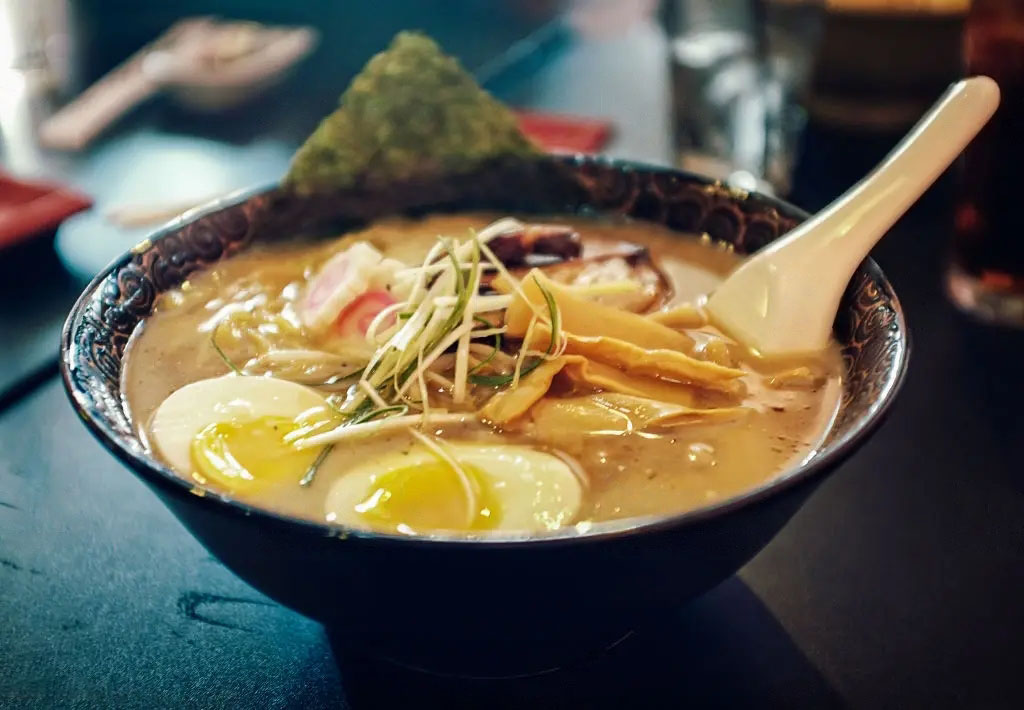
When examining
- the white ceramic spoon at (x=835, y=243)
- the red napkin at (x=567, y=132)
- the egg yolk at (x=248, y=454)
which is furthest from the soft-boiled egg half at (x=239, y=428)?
the red napkin at (x=567, y=132)

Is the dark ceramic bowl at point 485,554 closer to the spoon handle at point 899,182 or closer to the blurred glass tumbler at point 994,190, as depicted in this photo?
the spoon handle at point 899,182

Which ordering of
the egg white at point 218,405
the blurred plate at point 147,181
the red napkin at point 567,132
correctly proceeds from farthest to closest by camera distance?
1. the red napkin at point 567,132
2. the blurred plate at point 147,181
3. the egg white at point 218,405

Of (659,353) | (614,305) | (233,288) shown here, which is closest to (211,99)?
(233,288)

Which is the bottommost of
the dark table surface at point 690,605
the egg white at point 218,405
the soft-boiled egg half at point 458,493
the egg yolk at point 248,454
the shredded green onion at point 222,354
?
the dark table surface at point 690,605

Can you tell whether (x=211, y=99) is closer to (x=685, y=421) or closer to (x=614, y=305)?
(x=614, y=305)

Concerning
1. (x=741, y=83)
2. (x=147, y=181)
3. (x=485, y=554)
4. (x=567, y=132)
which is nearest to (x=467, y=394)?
(x=485, y=554)

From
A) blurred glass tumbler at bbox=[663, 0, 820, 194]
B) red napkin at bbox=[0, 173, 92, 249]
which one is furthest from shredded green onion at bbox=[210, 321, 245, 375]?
blurred glass tumbler at bbox=[663, 0, 820, 194]

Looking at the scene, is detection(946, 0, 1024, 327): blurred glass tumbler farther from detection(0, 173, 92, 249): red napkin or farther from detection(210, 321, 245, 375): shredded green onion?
detection(0, 173, 92, 249): red napkin
